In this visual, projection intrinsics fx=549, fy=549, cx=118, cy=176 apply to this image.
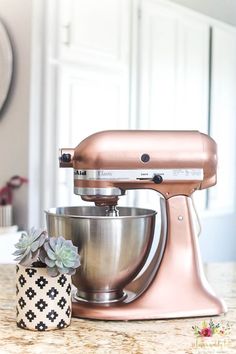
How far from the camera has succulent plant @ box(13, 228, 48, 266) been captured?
0.94 meters

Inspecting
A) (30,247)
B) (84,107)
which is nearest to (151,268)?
(30,247)

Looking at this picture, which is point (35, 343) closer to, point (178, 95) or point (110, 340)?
point (110, 340)

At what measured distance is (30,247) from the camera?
0.95 meters

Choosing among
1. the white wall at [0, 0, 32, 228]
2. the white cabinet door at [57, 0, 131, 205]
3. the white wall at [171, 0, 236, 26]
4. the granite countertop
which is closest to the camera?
the granite countertop

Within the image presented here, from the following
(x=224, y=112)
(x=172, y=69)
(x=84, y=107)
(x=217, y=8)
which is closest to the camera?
(x=84, y=107)

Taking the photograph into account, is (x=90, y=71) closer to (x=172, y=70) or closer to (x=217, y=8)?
(x=172, y=70)

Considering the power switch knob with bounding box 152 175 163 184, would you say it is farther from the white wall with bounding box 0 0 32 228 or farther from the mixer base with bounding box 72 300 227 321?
the white wall with bounding box 0 0 32 228

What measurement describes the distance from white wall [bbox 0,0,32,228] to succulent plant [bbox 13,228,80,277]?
5.46 ft

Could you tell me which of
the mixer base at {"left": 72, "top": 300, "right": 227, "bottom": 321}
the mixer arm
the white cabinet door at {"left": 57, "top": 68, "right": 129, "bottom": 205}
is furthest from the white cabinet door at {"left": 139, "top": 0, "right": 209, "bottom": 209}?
the mixer base at {"left": 72, "top": 300, "right": 227, "bottom": 321}

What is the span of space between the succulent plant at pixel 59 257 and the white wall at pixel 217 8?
2804 millimetres

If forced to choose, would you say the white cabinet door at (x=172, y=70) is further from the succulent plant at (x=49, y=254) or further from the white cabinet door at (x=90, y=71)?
the succulent plant at (x=49, y=254)

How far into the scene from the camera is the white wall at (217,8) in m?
3.59
